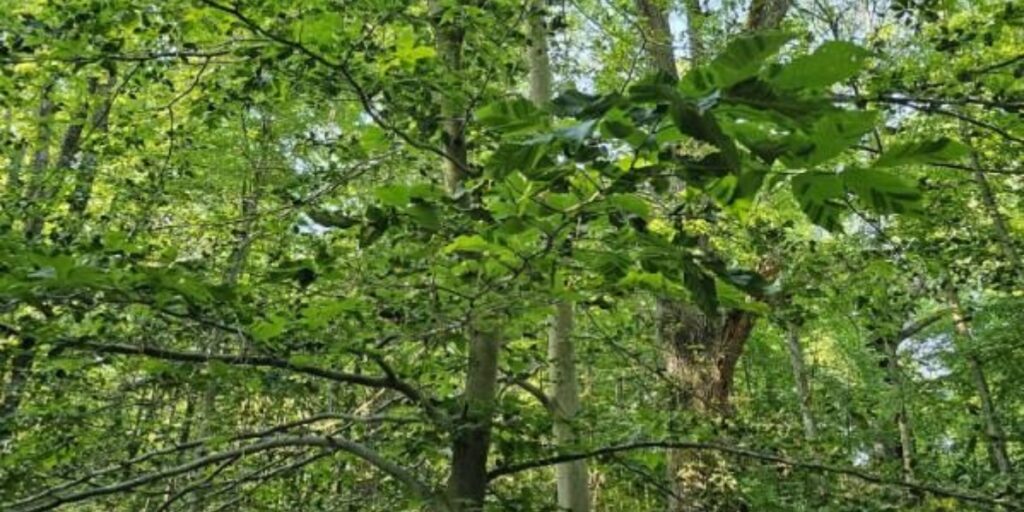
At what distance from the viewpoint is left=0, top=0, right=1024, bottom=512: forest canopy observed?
832 millimetres

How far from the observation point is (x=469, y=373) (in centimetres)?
292

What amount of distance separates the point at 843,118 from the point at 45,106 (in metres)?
5.64

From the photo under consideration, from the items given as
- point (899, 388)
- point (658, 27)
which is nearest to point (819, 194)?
point (658, 27)

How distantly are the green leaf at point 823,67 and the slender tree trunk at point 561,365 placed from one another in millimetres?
2687

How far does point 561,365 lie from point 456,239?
2262 millimetres

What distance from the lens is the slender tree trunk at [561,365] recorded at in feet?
11.3

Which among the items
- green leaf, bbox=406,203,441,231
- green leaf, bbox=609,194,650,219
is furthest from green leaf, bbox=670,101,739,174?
green leaf, bbox=406,203,441,231

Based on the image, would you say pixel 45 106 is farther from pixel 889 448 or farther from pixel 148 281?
pixel 889 448

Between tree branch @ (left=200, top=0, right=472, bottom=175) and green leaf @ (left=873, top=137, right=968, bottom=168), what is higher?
tree branch @ (left=200, top=0, right=472, bottom=175)

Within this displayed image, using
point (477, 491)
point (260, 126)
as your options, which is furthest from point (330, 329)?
point (260, 126)

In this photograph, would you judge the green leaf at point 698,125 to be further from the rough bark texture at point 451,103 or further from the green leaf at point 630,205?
the rough bark texture at point 451,103

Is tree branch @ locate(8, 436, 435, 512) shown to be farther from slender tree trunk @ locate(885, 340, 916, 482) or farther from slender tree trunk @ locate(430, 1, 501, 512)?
slender tree trunk @ locate(885, 340, 916, 482)

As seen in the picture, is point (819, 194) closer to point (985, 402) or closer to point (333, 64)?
point (333, 64)

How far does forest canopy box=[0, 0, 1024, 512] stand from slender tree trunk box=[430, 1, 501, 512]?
0.01 meters
